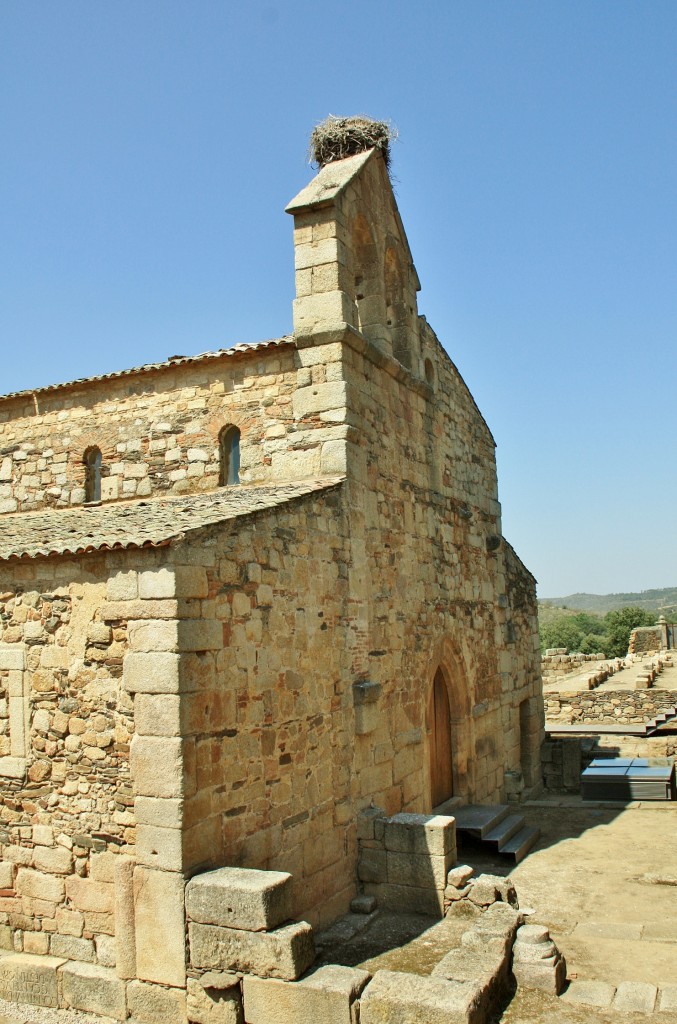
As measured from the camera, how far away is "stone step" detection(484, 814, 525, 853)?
10.9 meters

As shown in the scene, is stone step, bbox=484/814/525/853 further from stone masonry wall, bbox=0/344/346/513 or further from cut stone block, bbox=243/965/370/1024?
cut stone block, bbox=243/965/370/1024

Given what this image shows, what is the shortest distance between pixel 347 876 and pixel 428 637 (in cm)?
360

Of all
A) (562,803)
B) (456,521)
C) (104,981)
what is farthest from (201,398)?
(562,803)

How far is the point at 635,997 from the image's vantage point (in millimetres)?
6418

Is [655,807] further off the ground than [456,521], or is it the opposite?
[456,521]

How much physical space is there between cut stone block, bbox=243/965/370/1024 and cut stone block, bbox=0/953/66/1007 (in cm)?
165

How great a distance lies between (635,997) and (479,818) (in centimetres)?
512

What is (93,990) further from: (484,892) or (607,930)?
(607,930)

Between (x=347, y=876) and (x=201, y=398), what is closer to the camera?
(x=347, y=876)

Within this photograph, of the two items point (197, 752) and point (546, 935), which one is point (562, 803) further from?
point (197, 752)

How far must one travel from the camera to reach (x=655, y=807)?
43.1 ft

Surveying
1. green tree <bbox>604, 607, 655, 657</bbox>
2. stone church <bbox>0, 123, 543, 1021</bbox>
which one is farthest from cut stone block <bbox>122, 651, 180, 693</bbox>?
green tree <bbox>604, 607, 655, 657</bbox>

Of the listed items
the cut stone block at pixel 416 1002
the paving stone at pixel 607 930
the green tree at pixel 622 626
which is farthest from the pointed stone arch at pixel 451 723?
the green tree at pixel 622 626

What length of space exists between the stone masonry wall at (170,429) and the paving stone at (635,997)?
5.41 metres
